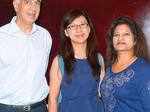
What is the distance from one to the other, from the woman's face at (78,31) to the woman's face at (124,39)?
22 cm

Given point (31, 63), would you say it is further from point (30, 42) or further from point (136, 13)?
point (136, 13)

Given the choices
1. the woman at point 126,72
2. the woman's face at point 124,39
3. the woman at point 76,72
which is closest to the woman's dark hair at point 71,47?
the woman at point 76,72

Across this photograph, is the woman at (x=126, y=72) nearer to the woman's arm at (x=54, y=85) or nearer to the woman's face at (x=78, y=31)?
the woman's face at (x=78, y=31)

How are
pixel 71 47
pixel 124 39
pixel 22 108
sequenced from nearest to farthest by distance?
pixel 124 39
pixel 22 108
pixel 71 47

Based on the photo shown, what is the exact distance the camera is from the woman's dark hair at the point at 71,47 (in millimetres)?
2123

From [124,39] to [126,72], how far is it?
0.20m

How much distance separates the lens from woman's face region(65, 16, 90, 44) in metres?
2.10

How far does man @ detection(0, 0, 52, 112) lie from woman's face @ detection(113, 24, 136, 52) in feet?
1.67

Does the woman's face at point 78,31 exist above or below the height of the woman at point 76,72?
above

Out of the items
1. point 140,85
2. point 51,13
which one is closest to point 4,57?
point 140,85

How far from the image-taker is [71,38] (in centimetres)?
212

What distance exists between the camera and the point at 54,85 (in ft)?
6.98

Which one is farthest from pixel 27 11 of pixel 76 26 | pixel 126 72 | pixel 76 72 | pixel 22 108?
pixel 126 72

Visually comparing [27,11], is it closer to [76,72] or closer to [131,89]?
[76,72]
